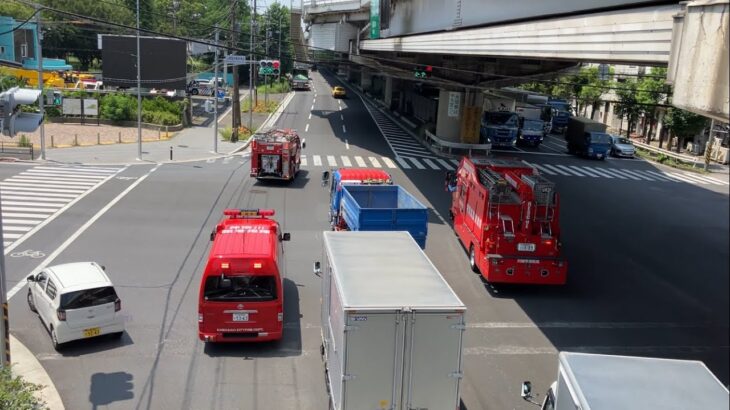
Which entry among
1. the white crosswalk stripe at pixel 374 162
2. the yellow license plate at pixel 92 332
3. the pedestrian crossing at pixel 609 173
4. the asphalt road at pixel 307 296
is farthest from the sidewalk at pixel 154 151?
the yellow license plate at pixel 92 332

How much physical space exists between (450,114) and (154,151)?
64.8 feet

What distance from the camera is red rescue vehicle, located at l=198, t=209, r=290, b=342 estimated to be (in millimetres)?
13711

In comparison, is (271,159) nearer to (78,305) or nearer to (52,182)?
(52,182)

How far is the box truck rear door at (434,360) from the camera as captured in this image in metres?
9.77

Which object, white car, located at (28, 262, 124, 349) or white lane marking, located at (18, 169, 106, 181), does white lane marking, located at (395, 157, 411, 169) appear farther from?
white car, located at (28, 262, 124, 349)

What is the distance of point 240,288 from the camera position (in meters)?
14.0

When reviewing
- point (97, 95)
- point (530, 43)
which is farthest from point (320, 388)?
point (97, 95)

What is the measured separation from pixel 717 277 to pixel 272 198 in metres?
27.1

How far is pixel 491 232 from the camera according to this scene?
1847 cm

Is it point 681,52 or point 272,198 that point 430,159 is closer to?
point 272,198

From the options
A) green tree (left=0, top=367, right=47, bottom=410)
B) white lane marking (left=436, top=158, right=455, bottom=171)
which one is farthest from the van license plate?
white lane marking (left=436, top=158, right=455, bottom=171)

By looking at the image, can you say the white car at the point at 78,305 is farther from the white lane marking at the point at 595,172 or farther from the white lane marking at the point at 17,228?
the white lane marking at the point at 595,172

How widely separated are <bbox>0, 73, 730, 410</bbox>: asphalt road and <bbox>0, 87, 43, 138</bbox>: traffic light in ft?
15.7

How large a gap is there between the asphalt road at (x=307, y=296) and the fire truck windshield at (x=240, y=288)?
1281 millimetres
